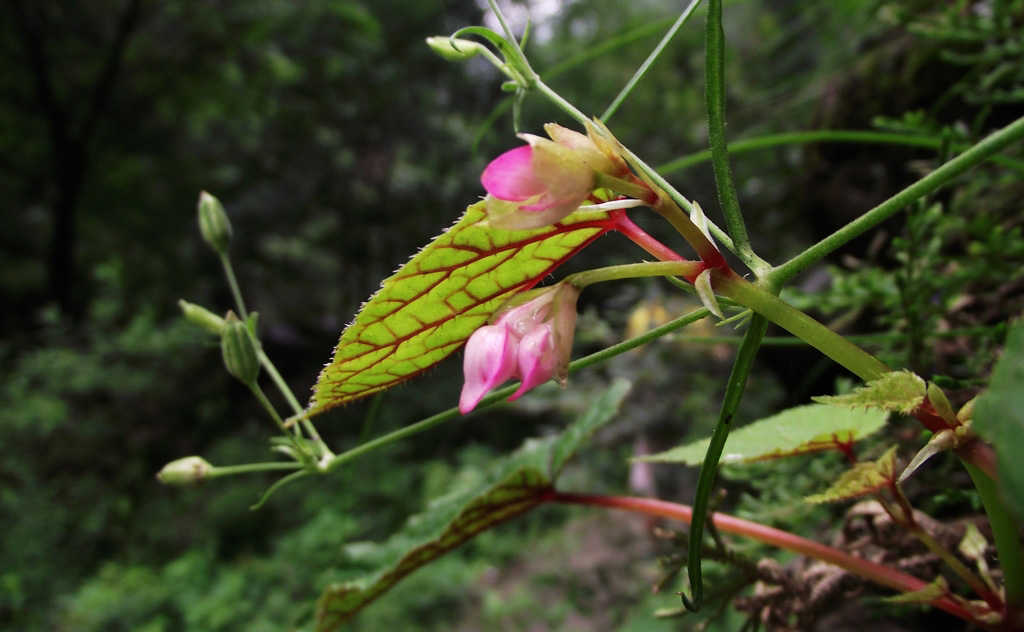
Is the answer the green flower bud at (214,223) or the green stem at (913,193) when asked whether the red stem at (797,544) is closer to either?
the green stem at (913,193)

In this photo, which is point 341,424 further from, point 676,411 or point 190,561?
point 676,411

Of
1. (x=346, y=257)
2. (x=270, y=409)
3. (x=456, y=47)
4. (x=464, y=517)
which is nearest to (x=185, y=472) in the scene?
(x=270, y=409)

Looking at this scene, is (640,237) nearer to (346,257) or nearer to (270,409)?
(270,409)

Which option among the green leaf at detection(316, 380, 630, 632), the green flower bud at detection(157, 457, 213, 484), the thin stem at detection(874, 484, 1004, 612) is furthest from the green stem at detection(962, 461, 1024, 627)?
the green flower bud at detection(157, 457, 213, 484)

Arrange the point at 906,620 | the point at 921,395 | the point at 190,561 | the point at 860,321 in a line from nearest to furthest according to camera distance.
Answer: the point at 921,395
the point at 906,620
the point at 860,321
the point at 190,561

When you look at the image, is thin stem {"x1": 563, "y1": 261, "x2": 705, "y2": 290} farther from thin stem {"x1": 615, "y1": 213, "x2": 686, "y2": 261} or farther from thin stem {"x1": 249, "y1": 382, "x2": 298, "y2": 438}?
thin stem {"x1": 249, "y1": 382, "x2": 298, "y2": 438}

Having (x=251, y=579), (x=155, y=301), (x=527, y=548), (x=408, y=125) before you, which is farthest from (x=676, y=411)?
(x=155, y=301)
